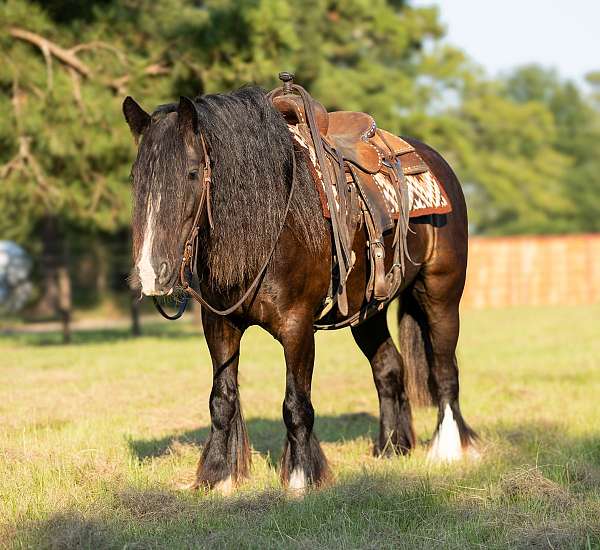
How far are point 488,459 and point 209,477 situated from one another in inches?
75.2

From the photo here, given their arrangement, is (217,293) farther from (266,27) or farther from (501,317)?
(501,317)

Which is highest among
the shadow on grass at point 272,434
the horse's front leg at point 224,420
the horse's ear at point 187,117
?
the horse's ear at point 187,117

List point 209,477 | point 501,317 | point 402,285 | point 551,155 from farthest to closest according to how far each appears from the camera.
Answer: point 551,155, point 501,317, point 402,285, point 209,477

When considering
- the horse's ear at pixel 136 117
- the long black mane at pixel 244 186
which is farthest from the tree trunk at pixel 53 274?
the horse's ear at pixel 136 117

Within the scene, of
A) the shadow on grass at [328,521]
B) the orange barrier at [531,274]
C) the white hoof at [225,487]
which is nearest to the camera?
the shadow on grass at [328,521]

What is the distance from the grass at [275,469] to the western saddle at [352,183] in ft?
3.87

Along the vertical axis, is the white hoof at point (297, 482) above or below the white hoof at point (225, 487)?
above

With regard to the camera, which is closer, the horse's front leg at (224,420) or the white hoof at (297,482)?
the white hoof at (297,482)

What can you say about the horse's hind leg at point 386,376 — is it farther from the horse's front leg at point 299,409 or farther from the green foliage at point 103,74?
the green foliage at point 103,74

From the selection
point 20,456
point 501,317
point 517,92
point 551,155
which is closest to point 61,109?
point 20,456

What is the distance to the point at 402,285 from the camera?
6.24 meters

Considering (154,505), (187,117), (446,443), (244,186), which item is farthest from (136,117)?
(446,443)

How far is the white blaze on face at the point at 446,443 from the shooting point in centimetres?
609

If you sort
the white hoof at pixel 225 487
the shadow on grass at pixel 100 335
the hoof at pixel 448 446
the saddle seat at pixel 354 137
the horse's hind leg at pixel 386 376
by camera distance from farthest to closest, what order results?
the shadow on grass at pixel 100 335 < the horse's hind leg at pixel 386 376 < the hoof at pixel 448 446 < the saddle seat at pixel 354 137 < the white hoof at pixel 225 487
